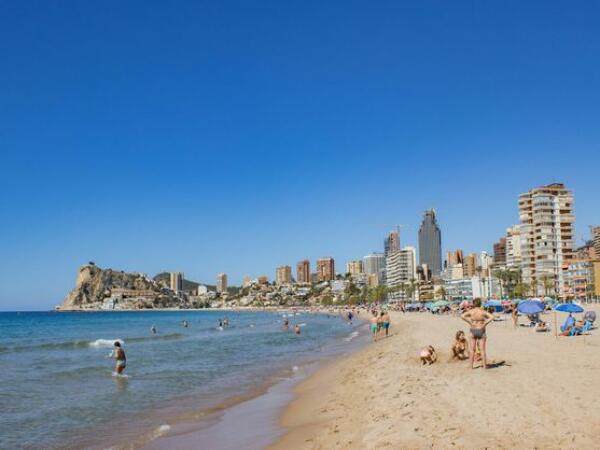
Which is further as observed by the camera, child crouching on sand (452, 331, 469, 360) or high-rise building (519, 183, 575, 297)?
high-rise building (519, 183, 575, 297)

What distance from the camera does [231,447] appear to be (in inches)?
378

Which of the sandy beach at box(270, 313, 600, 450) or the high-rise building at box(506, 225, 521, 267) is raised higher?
the high-rise building at box(506, 225, 521, 267)

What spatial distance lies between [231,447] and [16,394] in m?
11.8

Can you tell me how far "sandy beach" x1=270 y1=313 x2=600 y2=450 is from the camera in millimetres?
7285

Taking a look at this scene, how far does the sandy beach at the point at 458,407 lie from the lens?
Answer: 729 cm

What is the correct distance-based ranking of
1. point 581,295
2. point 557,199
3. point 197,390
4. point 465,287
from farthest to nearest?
point 465,287
point 557,199
point 581,295
point 197,390

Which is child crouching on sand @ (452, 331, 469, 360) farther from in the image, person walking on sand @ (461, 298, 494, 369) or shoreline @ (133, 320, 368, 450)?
shoreline @ (133, 320, 368, 450)

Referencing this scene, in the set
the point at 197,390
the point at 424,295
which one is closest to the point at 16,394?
the point at 197,390

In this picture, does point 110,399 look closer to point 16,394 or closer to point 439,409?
point 16,394

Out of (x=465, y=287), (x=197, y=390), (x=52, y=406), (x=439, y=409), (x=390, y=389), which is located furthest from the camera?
(x=465, y=287)

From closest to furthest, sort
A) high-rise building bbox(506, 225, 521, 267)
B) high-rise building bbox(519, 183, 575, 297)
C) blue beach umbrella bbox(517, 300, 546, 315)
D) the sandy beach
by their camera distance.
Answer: the sandy beach → blue beach umbrella bbox(517, 300, 546, 315) → high-rise building bbox(519, 183, 575, 297) → high-rise building bbox(506, 225, 521, 267)

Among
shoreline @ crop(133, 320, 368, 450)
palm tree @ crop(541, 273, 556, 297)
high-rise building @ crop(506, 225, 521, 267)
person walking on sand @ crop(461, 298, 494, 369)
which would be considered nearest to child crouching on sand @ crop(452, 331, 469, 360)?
person walking on sand @ crop(461, 298, 494, 369)

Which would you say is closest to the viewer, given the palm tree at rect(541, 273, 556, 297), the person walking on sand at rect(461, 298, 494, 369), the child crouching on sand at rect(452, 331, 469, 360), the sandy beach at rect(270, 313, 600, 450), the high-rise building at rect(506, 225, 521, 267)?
the sandy beach at rect(270, 313, 600, 450)

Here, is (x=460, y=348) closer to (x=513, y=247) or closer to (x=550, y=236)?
(x=550, y=236)
